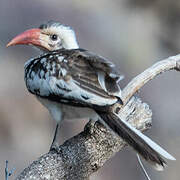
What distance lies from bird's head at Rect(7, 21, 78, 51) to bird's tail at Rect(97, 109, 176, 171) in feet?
3.57

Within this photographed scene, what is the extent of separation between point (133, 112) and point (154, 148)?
0.67m

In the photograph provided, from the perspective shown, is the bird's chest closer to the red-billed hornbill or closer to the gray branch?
the red-billed hornbill

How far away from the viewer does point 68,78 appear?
12.9 ft

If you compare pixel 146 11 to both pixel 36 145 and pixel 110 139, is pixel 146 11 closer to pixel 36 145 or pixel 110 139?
pixel 36 145

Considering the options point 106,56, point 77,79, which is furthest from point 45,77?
point 106,56

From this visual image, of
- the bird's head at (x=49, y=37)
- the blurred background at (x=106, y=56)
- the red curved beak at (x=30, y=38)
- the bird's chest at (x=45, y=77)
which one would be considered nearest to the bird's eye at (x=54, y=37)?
the bird's head at (x=49, y=37)

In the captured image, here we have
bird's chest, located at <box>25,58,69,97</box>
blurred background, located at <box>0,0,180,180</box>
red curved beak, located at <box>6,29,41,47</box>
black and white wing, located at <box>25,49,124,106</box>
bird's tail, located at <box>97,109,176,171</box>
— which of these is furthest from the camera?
blurred background, located at <box>0,0,180,180</box>

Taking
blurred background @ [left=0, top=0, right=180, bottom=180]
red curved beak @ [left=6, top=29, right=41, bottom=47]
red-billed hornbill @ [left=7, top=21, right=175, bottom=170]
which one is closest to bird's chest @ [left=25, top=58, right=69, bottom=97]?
red-billed hornbill @ [left=7, top=21, right=175, bottom=170]

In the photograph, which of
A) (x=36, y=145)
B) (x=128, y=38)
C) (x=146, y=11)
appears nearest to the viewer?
(x=36, y=145)

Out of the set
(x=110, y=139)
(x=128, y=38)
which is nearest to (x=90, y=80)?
(x=110, y=139)

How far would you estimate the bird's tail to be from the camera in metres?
3.61

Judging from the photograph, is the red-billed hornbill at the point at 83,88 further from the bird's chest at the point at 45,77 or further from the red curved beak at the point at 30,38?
the red curved beak at the point at 30,38

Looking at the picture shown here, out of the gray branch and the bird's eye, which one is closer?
the gray branch

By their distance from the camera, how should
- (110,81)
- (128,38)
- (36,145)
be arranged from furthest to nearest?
(128,38) → (36,145) → (110,81)
